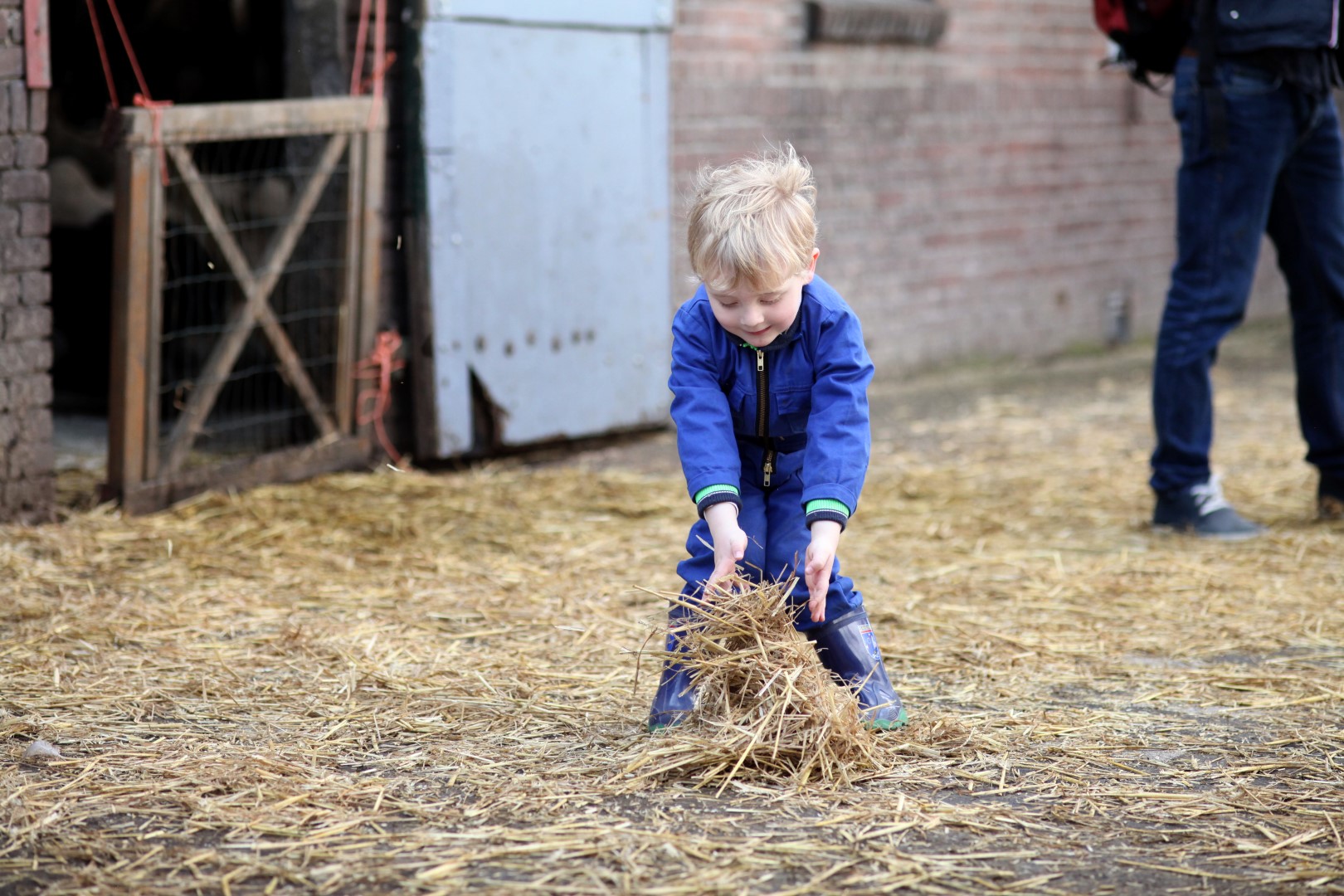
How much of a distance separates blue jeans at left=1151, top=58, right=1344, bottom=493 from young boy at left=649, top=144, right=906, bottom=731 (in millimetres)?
2122

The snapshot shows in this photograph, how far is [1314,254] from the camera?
482cm

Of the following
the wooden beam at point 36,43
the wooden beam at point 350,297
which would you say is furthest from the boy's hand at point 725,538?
the wooden beam at point 350,297

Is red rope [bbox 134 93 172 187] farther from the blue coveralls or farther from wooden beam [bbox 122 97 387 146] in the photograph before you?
the blue coveralls

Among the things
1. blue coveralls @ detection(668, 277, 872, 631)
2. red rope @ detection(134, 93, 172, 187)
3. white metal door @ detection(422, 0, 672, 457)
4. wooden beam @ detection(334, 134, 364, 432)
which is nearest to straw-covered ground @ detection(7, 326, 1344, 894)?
wooden beam @ detection(334, 134, 364, 432)

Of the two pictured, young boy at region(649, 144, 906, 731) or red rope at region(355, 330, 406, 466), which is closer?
young boy at region(649, 144, 906, 731)

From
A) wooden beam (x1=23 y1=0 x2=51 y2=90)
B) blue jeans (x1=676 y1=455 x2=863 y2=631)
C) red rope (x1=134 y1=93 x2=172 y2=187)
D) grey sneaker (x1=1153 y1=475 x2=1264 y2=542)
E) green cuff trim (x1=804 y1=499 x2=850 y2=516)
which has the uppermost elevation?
wooden beam (x1=23 y1=0 x2=51 y2=90)

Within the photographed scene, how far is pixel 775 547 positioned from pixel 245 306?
9.26 feet

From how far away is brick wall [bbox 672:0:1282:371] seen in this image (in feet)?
24.3

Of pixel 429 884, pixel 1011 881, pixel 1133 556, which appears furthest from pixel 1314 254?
pixel 429 884

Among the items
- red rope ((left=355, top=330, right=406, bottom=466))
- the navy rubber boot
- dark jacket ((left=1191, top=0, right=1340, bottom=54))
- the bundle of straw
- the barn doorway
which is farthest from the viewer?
the barn doorway

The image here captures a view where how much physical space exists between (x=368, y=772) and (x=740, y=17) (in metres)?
5.23

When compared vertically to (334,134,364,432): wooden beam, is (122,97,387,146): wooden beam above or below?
above

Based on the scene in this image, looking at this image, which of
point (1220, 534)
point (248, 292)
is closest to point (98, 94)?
point (248, 292)

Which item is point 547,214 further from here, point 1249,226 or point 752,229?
point 752,229
